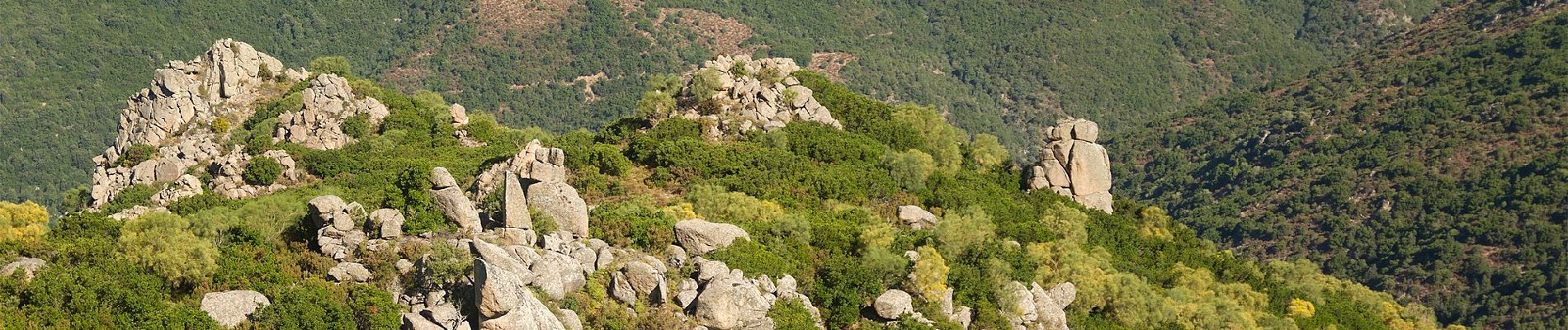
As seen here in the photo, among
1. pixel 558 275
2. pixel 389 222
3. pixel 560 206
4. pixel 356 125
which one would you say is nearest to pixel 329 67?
pixel 356 125

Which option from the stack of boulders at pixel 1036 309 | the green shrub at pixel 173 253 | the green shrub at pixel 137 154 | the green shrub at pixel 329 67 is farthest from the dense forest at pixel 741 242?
the green shrub at pixel 329 67

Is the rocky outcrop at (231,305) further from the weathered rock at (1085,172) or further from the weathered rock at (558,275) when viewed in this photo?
the weathered rock at (1085,172)

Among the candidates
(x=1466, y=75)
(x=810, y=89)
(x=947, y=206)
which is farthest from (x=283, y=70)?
(x=1466, y=75)

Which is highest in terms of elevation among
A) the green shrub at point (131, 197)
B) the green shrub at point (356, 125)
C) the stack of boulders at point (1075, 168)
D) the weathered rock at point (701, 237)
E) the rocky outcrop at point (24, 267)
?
the weathered rock at point (701, 237)

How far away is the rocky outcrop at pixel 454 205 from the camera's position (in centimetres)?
3950

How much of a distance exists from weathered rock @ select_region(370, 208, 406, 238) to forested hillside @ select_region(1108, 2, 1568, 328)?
115 metres

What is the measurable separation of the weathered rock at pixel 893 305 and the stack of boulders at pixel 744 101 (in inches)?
937

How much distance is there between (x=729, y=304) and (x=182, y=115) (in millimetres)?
49303

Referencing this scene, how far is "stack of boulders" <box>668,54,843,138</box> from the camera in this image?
6500cm

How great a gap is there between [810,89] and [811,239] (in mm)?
26679

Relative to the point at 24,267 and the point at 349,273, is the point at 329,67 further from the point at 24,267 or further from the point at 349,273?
the point at 349,273

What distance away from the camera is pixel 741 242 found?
41.8 metres

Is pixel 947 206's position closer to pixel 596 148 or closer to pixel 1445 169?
pixel 596 148

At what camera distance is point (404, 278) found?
35375mm
